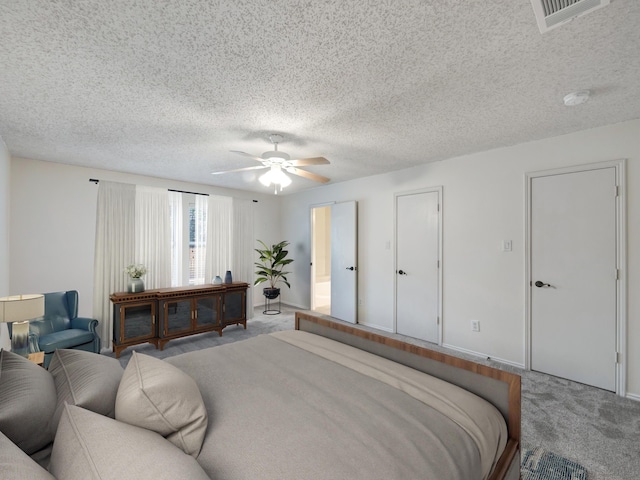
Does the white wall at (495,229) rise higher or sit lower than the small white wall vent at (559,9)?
lower

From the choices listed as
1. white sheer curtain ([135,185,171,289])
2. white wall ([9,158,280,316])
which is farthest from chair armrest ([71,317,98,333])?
white sheer curtain ([135,185,171,289])

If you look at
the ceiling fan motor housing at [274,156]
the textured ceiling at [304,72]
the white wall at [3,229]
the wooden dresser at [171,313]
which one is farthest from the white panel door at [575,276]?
the white wall at [3,229]

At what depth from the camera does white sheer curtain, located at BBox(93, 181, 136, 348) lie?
396 centimetres

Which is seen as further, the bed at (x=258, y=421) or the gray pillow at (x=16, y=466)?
the bed at (x=258, y=421)

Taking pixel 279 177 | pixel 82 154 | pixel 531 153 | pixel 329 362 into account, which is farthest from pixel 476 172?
pixel 82 154

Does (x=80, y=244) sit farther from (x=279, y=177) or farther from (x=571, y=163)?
(x=571, y=163)

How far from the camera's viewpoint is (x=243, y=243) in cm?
549

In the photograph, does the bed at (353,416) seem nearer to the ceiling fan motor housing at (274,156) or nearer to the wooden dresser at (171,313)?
the ceiling fan motor housing at (274,156)

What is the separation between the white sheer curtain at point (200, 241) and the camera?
16.5ft

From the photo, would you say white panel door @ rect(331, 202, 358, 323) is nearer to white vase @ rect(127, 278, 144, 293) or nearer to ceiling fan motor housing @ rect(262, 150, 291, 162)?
ceiling fan motor housing @ rect(262, 150, 291, 162)

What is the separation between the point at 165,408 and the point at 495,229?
3.53 m

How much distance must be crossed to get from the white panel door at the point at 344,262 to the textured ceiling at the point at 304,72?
6.28 feet

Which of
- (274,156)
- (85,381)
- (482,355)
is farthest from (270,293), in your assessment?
(85,381)

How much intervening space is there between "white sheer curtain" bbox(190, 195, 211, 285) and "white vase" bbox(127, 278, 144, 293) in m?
1.16
